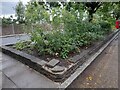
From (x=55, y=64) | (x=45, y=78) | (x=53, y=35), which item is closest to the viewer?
(x=45, y=78)

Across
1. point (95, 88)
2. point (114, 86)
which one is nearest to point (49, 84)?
point (95, 88)

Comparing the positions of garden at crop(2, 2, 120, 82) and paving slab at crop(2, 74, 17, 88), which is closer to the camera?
paving slab at crop(2, 74, 17, 88)

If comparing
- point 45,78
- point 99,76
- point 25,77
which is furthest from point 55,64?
point 99,76

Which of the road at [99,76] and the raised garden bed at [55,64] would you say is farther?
the raised garden bed at [55,64]

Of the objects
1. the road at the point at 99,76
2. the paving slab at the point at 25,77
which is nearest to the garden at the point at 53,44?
the paving slab at the point at 25,77

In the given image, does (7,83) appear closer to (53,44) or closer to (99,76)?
(53,44)

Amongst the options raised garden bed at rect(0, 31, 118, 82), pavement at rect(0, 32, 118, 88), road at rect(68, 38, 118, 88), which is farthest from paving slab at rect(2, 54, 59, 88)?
→ road at rect(68, 38, 118, 88)

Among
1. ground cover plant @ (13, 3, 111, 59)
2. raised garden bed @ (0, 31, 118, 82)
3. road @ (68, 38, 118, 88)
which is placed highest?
ground cover plant @ (13, 3, 111, 59)

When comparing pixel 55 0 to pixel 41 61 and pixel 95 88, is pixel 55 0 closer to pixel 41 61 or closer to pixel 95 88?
pixel 41 61

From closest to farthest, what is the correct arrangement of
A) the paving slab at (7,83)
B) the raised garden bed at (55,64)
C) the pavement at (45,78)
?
1. the paving slab at (7,83)
2. the pavement at (45,78)
3. the raised garden bed at (55,64)

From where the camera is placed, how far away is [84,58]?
5.67 meters

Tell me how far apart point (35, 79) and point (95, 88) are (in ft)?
5.17

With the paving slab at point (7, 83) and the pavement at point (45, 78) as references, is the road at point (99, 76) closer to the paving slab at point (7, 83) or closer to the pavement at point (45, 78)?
the pavement at point (45, 78)

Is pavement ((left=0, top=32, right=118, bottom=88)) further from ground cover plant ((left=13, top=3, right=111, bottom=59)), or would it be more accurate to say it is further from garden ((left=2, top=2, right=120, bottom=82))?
ground cover plant ((left=13, top=3, right=111, bottom=59))
